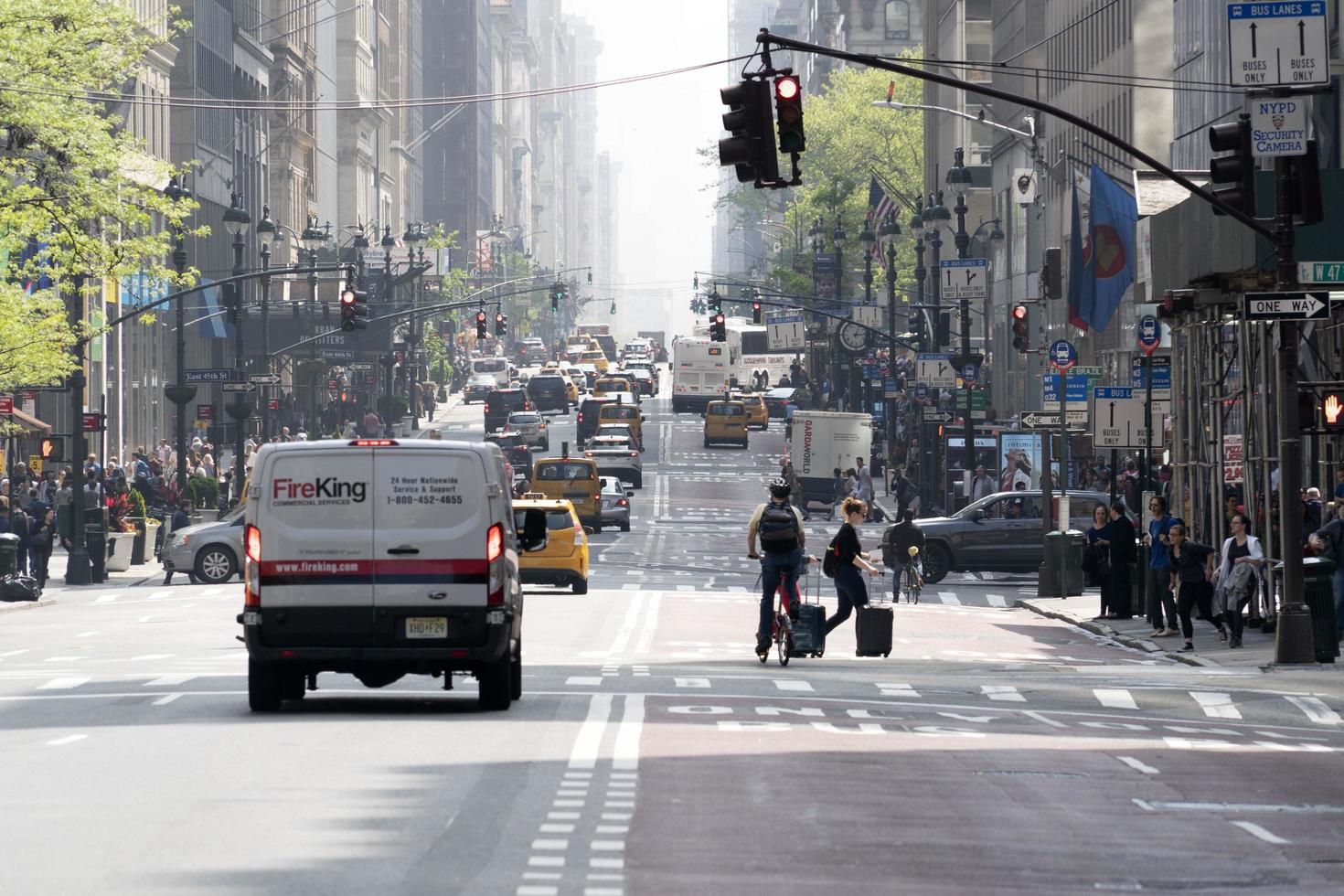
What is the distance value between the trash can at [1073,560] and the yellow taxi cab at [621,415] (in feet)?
183

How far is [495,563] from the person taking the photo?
694 inches

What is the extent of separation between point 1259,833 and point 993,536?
34.7 metres

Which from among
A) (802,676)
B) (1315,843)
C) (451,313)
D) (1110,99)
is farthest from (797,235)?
(1315,843)

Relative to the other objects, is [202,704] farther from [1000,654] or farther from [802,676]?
[1000,654]

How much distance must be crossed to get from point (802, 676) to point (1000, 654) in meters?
6.71

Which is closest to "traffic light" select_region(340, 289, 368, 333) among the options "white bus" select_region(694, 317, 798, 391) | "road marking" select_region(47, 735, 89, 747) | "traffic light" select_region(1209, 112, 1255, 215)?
"traffic light" select_region(1209, 112, 1255, 215)

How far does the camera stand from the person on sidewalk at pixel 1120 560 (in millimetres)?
33781

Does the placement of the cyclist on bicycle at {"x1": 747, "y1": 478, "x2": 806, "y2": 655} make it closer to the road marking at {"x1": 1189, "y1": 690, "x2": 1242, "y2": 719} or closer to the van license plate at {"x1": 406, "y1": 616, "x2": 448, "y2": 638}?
the road marking at {"x1": 1189, "y1": 690, "x2": 1242, "y2": 719}

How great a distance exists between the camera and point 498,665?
18.1 meters

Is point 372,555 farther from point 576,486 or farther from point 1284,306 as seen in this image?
point 576,486

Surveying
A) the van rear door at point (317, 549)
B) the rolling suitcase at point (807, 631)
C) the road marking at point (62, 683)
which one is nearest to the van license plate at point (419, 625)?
the van rear door at point (317, 549)

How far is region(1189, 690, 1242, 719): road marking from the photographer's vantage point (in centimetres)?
1995

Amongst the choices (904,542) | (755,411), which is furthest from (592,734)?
(755,411)

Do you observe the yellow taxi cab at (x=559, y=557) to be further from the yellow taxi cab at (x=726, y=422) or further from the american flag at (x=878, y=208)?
the yellow taxi cab at (x=726, y=422)
